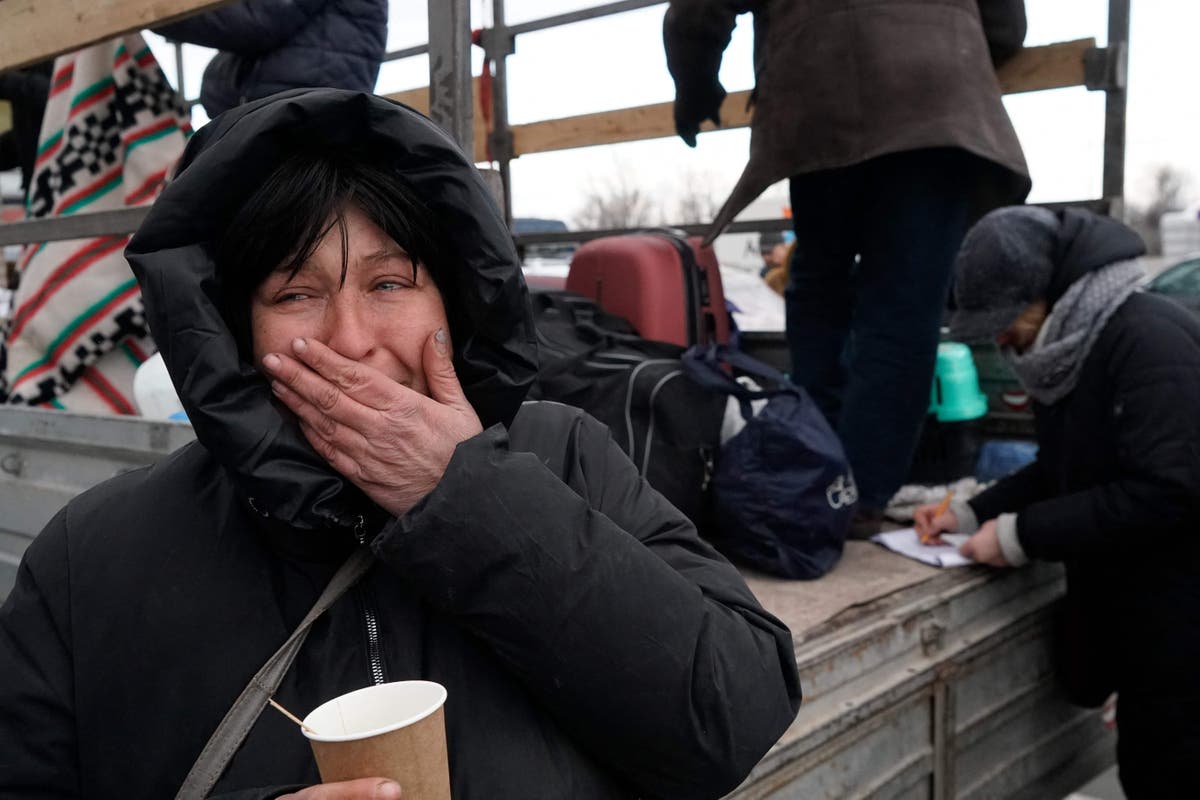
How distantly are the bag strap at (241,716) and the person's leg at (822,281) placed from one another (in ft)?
7.65

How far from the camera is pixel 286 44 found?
290 cm

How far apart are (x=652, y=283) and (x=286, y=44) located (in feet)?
4.76

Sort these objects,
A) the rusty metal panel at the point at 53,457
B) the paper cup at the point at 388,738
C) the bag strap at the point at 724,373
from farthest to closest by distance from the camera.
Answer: the bag strap at the point at 724,373 < the rusty metal panel at the point at 53,457 < the paper cup at the point at 388,738

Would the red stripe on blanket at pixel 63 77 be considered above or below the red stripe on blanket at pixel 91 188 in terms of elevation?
above

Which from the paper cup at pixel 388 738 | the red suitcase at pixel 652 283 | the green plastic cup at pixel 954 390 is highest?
the red suitcase at pixel 652 283

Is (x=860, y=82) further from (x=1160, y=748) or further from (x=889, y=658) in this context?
(x=1160, y=748)

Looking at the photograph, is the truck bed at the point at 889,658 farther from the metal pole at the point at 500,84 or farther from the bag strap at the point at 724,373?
the metal pole at the point at 500,84

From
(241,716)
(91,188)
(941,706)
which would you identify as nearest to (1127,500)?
(941,706)

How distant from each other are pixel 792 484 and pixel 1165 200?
73111 millimetres

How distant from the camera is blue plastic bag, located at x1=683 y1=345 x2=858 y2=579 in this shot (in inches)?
104

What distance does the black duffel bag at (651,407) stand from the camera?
2.71 m

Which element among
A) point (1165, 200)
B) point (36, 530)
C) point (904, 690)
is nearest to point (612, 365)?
point (904, 690)

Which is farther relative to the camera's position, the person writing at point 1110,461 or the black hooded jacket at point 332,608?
the person writing at point 1110,461

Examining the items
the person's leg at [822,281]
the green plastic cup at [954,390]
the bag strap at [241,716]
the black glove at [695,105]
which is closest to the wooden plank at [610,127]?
the black glove at [695,105]
